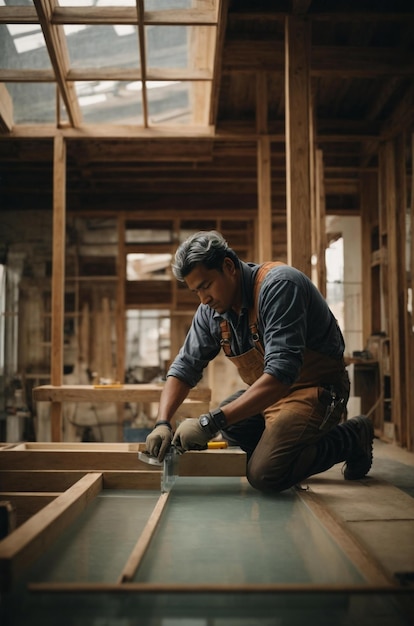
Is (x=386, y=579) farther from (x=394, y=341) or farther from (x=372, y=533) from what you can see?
(x=394, y=341)

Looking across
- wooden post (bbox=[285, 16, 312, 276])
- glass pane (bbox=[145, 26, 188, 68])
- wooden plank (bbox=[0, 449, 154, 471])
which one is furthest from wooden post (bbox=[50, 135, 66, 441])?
wooden plank (bbox=[0, 449, 154, 471])

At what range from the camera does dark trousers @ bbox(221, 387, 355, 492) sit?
2986 millimetres

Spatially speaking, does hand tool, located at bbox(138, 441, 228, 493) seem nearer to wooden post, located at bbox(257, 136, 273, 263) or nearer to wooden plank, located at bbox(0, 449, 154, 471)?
wooden plank, located at bbox(0, 449, 154, 471)

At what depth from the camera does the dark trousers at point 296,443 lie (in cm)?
299

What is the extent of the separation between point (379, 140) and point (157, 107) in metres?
2.38

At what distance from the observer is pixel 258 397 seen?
2.76m

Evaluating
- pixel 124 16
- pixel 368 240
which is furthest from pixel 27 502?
pixel 368 240

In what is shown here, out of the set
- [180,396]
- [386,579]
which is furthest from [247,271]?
[386,579]

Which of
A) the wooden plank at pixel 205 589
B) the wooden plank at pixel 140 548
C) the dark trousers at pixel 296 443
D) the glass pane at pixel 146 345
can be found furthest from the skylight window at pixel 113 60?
the wooden plank at pixel 205 589

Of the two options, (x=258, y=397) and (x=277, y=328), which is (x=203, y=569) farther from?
(x=277, y=328)

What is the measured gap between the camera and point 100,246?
33.2 ft

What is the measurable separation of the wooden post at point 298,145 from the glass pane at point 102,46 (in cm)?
160

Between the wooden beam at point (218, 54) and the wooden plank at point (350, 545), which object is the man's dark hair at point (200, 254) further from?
the wooden beam at point (218, 54)

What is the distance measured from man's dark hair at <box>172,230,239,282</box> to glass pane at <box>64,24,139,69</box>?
3221 mm
